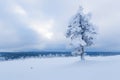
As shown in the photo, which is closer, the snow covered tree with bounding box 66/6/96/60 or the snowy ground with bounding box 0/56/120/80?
the snowy ground with bounding box 0/56/120/80

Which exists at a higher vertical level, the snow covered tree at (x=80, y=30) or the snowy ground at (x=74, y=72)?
the snow covered tree at (x=80, y=30)

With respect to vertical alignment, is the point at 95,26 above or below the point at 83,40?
above

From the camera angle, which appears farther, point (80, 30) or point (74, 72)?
point (80, 30)

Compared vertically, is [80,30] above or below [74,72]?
above

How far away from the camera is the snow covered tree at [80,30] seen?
41906mm

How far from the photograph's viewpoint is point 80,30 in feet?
138

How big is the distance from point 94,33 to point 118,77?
63.2 ft

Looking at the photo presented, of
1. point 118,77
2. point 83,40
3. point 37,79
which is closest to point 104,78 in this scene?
point 118,77

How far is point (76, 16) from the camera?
141ft

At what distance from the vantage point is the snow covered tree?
41906mm

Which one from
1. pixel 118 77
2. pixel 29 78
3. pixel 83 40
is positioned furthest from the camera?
pixel 83 40

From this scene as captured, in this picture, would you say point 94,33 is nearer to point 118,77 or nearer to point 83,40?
point 83,40

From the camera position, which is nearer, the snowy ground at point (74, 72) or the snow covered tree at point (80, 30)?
the snowy ground at point (74, 72)

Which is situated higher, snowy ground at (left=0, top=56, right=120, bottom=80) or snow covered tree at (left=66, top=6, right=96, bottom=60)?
snow covered tree at (left=66, top=6, right=96, bottom=60)
